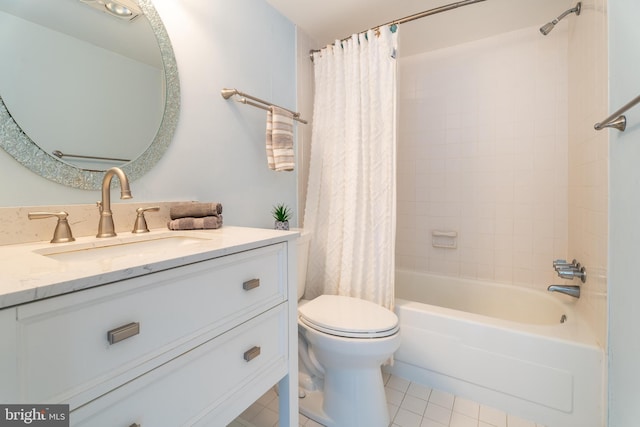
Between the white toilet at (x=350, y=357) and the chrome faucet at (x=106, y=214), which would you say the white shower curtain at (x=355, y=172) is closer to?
the white toilet at (x=350, y=357)

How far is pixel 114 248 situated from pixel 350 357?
98cm

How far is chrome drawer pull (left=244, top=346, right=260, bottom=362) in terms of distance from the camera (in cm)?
83

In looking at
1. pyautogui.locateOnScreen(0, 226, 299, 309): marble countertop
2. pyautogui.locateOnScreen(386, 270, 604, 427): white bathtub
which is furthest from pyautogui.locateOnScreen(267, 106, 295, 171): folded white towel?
pyautogui.locateOnScreen(386, 270, 604, 427): white bathtub

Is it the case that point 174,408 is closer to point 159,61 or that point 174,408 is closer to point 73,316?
point 73,316

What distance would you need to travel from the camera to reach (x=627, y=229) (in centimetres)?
92

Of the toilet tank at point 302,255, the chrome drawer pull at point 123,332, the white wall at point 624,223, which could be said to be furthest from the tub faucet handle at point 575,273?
the chrome drawer pull at point 123,332

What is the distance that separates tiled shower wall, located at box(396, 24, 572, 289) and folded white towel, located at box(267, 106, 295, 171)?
1130 mm

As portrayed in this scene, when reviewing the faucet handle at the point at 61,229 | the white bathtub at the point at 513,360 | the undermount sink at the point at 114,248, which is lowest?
the white bathtub at the point at 513,360

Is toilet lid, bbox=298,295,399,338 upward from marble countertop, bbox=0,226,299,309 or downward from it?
downward

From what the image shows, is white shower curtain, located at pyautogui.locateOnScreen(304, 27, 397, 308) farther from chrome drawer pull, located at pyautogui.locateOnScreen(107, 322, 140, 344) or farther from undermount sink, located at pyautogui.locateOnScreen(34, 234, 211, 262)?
chrome drawer pull, located at pyautogui.locateOnScreen(107, 322, 140, 344)

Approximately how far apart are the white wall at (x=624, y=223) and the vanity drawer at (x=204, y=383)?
1.10 metres

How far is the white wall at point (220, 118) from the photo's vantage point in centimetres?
114

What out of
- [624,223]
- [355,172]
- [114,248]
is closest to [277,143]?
[355,172]

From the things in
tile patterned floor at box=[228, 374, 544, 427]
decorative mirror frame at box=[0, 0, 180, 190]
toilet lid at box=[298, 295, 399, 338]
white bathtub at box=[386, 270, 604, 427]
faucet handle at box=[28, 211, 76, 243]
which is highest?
decorative mirror frame at box=[0, 0, 180, 190]
